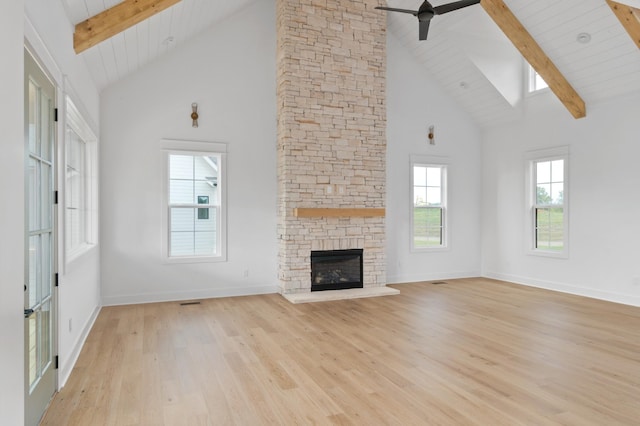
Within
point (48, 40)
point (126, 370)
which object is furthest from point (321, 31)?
point (126, 370)

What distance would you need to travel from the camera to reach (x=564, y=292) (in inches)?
266

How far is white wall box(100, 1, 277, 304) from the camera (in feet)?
19.5

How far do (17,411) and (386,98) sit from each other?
6732 millimetres

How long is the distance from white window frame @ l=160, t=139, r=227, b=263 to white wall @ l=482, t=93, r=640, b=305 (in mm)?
4963

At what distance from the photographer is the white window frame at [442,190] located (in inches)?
307

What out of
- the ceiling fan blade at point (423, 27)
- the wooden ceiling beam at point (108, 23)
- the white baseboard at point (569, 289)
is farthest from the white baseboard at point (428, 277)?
the wooden ceiling beam at point (108, 23)

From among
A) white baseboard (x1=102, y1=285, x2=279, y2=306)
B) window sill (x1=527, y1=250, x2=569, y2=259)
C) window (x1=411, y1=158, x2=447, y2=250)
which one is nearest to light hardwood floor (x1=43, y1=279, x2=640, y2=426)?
white baseboard (x1=102, y1=285, x2=279, y2=306)

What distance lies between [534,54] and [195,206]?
17.5ft

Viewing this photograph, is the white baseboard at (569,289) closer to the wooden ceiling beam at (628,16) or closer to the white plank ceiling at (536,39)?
the white plank ceiling at (536,39)

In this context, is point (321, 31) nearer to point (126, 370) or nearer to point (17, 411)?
point (126, 370)

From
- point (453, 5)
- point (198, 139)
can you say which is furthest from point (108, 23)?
point (453, 5)

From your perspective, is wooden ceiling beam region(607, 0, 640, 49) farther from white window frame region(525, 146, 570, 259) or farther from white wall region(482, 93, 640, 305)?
white window frame region(525, 146, 570, 259)

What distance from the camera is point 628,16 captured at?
4.93m

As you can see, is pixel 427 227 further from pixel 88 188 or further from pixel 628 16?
pixel 88 188
